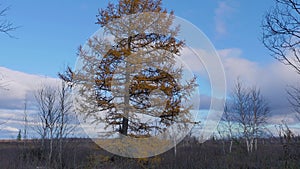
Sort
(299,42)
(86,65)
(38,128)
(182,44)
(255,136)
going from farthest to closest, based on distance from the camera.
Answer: (255,136) < (38,128) < (182,44) < (86,65) < (299,42)

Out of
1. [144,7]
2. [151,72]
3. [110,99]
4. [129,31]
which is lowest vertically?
[110,99]

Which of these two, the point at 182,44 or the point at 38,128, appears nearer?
the point at 182,44

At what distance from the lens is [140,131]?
14.1 metres

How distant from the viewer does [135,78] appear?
517 inches

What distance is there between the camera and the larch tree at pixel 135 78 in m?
13.2

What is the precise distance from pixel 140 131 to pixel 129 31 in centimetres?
482

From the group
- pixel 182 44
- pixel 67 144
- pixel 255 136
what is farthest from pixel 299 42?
pixel 255 136

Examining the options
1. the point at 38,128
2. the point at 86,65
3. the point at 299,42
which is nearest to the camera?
the point at 299,42

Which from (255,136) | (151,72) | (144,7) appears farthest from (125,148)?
(255,136)

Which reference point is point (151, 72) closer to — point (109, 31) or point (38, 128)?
point (109, 31)

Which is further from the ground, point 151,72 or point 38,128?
point 151,72

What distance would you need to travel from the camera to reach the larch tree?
519 inches

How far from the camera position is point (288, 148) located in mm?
8586

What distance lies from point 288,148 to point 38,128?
16.3m
